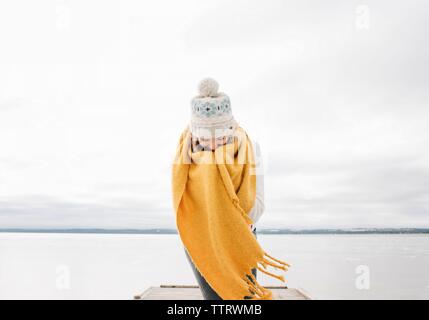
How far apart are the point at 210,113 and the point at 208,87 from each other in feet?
0.55

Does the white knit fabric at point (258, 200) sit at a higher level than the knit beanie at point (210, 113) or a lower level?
lower

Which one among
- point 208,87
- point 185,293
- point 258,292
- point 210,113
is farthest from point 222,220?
point 185,293

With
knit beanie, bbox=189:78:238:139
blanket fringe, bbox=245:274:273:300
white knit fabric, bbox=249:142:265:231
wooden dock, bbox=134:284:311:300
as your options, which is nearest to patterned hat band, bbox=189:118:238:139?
knit beanie, bbox=189:78:238:139

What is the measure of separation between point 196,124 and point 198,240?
67cm

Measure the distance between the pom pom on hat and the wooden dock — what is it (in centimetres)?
149

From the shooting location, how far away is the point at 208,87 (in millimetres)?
2273

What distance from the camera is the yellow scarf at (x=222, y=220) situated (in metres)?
2.12

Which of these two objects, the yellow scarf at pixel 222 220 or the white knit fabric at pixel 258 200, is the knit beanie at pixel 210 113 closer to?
the yellow scarf at pixel 222 220

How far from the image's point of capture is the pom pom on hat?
2273mm

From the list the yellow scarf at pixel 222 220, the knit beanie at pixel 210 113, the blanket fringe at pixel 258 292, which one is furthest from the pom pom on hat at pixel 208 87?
the blanket fringe at pixel 258 292

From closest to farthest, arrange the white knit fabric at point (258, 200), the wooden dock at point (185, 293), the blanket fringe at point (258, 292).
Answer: the blanket fringe at point (258, 292), the white knit fabric at point (258, 200), the wooden dock at point (185, 293)

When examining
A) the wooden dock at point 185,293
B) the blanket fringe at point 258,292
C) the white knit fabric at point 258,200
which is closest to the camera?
the blanket fringe at point 258,292
